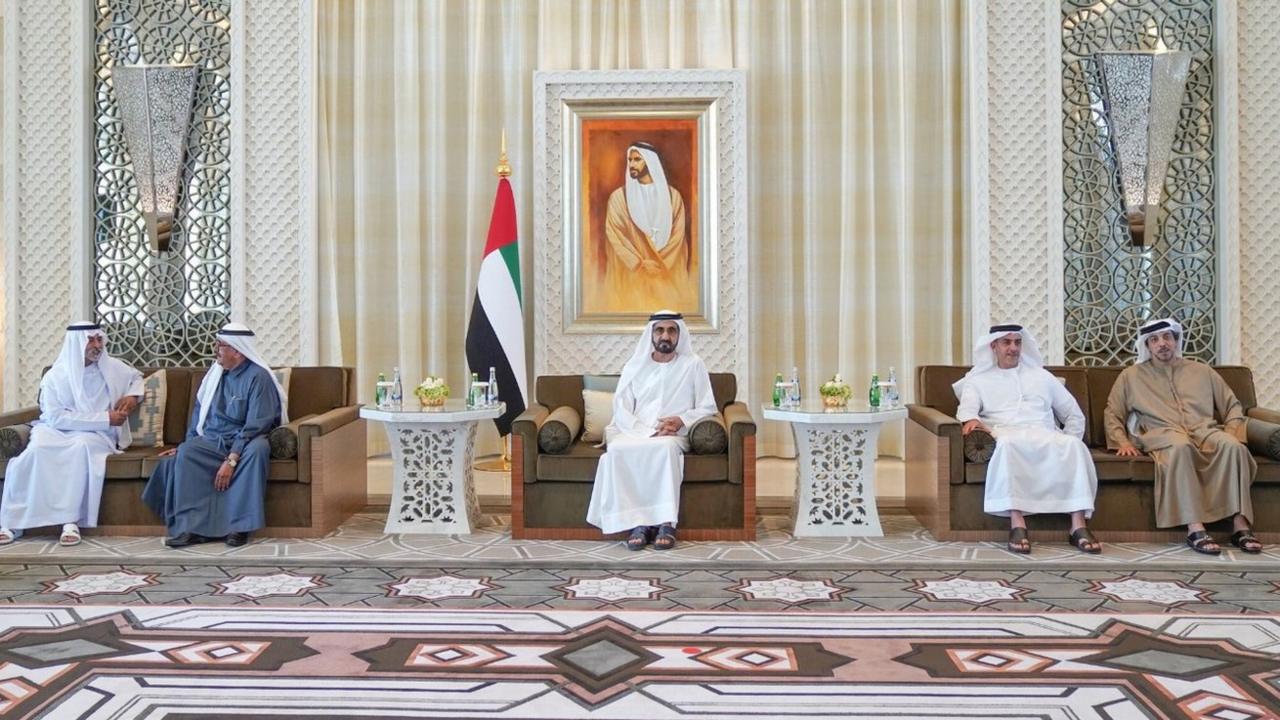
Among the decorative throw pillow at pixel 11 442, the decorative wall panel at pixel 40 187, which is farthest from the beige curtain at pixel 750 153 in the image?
the decorative throw pillow at pixel 11 442

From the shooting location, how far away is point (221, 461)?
17.9 feet

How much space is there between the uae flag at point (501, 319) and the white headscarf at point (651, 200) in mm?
870

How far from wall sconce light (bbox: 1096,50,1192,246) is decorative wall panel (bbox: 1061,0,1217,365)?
0.38 ft

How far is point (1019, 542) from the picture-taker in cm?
513

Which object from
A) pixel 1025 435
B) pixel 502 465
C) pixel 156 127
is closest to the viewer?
pixel 1025 435

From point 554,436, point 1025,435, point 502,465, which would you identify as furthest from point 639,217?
point 1025,435

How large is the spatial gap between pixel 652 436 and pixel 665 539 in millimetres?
557

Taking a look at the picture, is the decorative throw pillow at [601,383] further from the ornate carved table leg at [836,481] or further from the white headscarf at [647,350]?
the ornate carved table leg at [836,481]

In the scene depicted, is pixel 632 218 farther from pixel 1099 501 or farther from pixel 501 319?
pixel 1099 501

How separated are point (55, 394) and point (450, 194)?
10.4 ft

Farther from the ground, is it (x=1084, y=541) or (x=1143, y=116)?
(x=1143, y=116)

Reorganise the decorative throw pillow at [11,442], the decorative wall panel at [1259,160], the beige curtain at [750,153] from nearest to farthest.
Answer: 1. the decorative throw pillow at [11,442]
2. the decorative wall panel at [1259,160]
3. the beige curtain at [750,153]

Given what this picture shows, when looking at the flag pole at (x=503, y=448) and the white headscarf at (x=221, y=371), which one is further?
the flag pole at (x=503, y=448)

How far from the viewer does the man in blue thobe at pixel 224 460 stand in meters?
5.34
